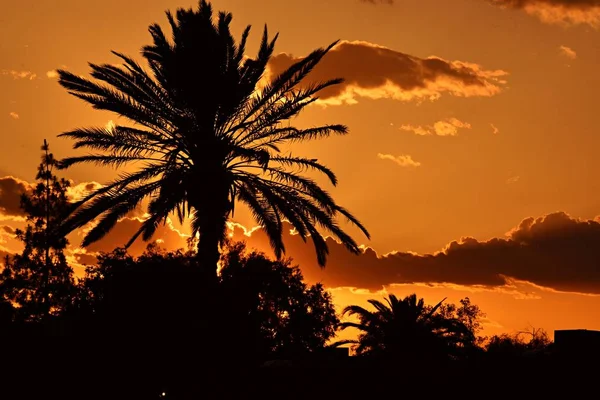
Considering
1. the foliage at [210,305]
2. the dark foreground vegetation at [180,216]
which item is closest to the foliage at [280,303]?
the foliage at [210,305]

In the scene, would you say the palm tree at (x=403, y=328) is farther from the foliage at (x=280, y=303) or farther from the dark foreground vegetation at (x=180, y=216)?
the dark foreground vegetation at (x=180, y=216)

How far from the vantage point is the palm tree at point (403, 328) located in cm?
4759

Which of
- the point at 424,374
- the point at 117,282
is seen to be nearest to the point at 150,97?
the point at 117,282

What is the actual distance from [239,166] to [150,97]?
12.5ft

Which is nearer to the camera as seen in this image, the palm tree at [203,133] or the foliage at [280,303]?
the palm tree at [203,133]

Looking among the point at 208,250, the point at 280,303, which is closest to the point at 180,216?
the point at 208,250

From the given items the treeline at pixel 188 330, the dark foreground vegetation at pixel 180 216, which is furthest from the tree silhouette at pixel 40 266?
the dark foreground vegetation at pixel 180 216

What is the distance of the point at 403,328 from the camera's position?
48500mm

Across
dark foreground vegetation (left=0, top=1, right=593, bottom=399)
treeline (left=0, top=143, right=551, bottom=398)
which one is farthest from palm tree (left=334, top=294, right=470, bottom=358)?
dark foreground vegetation (left=0, top=1, right=593, bottom=399)

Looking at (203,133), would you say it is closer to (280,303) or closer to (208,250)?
(208,250)

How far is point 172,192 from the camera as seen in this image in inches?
1148

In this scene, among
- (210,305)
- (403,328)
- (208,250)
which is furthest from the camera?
(403,328)

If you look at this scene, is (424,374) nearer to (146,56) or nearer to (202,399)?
(202,399)

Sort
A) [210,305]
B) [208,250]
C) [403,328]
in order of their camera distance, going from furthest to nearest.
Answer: [403,328] → [210,305] → [208,250]
